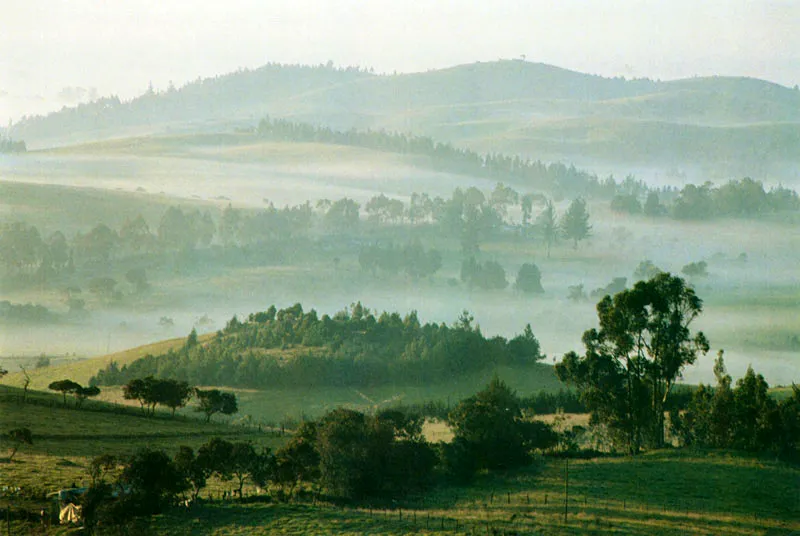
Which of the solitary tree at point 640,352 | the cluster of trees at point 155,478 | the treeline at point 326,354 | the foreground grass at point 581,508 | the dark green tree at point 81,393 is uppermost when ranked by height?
the solitary tree at point 640,352

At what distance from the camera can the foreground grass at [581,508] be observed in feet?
141

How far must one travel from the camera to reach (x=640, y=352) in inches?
2721

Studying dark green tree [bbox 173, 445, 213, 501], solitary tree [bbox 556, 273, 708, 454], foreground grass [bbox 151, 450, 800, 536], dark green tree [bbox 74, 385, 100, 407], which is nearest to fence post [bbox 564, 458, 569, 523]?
foreground grass [bbox 151, 450, 800, 536]

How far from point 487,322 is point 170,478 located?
154720 mm

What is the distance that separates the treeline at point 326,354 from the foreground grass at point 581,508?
2226 inches

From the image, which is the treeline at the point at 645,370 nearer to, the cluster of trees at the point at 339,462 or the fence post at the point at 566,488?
the cluster of trees at the point at 339,462

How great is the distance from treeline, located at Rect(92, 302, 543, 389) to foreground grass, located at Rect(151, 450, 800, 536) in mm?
56532

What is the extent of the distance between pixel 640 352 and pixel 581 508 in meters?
25.6

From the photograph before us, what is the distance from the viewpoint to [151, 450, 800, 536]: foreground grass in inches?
1688

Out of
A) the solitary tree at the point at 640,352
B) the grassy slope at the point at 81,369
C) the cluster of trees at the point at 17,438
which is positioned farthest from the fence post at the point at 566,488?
the grassy slope at the point at 81,369

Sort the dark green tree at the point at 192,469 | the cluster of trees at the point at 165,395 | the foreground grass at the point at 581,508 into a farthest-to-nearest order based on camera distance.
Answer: the cluster of trees at the point at 165,395 → the dark green tree at the point at 192,469 → the foreground grass at the point at 581,508

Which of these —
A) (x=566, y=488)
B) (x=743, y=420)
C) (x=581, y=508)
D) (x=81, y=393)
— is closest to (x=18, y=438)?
(x=81, y=393)

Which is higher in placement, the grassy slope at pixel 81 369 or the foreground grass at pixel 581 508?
the foreground grass at pixel 581 508

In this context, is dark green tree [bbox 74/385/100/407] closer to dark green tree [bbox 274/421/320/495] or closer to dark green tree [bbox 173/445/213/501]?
dark green tree [bbox 274/421/320/495]
